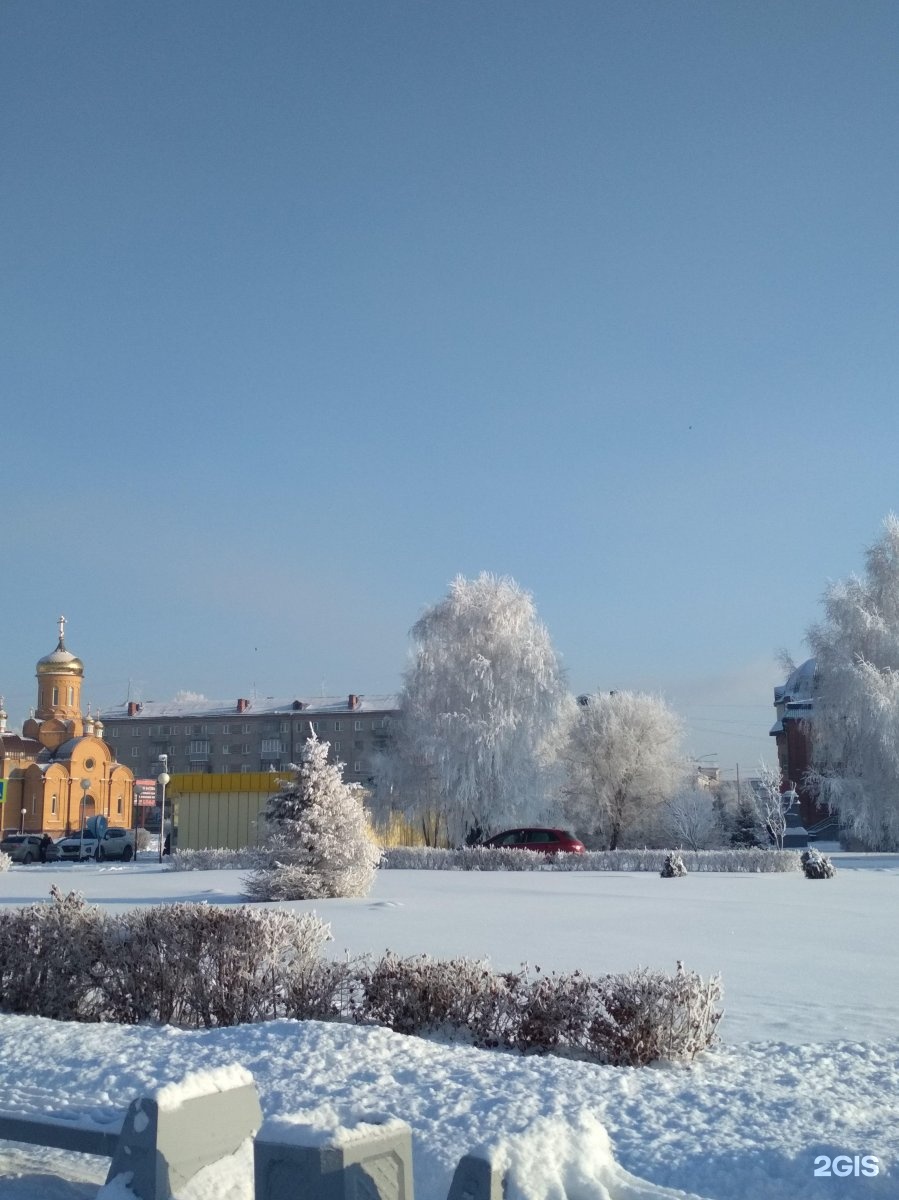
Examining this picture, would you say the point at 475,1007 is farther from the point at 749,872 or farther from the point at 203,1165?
the point at 749,872

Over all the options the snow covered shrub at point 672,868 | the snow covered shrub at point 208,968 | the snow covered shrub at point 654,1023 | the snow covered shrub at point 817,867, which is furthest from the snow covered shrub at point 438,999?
the snow covered shrub at point 817,867

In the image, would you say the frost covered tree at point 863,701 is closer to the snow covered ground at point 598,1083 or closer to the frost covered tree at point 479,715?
the frost covered tree at point 479,715

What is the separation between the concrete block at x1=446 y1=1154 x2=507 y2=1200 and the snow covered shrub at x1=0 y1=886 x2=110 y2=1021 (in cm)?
649

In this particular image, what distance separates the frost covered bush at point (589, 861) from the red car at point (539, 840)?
178cm

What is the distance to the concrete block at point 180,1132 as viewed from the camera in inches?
174

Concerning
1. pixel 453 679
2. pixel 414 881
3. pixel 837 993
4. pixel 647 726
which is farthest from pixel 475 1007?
pixel 647 726

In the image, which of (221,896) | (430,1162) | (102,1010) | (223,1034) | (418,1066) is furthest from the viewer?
(221,896)

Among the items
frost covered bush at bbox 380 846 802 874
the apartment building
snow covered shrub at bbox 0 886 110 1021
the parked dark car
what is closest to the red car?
frost covered bush at bbox 380 846 802 874

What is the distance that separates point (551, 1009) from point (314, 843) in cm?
1251

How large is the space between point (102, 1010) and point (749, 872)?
25.4 metres

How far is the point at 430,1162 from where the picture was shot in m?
5.34

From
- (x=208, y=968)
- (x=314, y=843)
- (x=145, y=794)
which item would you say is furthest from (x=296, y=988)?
(x=145, y=794)

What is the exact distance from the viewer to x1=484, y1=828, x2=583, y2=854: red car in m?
35.0

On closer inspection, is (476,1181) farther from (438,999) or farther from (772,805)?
(772,805)
